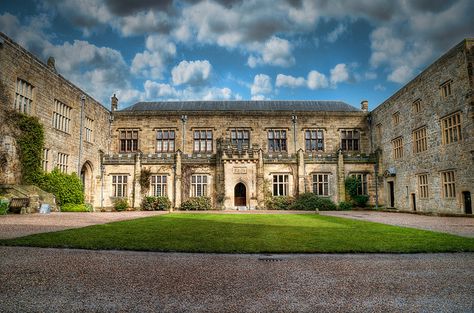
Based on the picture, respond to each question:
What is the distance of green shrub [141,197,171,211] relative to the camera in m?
25.6

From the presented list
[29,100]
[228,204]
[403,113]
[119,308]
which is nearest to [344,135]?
[403,113]

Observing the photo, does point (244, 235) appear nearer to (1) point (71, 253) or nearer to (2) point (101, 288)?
(1) point (71, 253)

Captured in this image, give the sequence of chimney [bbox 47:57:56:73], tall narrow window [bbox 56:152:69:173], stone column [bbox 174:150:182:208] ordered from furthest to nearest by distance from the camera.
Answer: stone column [bbox 174:150:182:208]
chimney [bbox 47:57:56:73]
tall narrow window [bbox 56:152:69:173]

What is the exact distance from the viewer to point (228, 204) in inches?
990

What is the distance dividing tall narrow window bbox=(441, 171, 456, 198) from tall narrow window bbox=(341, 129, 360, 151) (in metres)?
11.5

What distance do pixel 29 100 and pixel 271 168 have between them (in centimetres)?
1726

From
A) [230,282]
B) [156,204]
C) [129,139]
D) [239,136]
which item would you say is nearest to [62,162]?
[156,204]

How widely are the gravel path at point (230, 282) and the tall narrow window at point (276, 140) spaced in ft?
77.7

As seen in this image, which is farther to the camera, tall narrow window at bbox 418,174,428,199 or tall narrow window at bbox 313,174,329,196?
tall narrow window at bbox 313,174,329,196

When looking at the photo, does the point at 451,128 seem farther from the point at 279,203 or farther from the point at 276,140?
the point at 276,140

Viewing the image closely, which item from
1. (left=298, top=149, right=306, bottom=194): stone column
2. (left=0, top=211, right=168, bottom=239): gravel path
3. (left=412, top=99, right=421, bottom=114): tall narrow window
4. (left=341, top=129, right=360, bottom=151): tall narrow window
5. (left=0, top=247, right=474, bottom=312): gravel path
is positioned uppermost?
(left=412, top=99, right=421, bottom=114): tall narrow window

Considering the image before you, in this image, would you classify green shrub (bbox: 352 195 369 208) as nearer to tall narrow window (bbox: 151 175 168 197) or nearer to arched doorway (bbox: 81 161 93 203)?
tall narrow window (bbox: 151 175 168 197)

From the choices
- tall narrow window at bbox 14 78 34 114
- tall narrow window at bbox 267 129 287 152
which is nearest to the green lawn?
tall narrow window at bbox 14 78 34 114

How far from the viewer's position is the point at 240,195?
1081 inches
